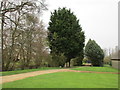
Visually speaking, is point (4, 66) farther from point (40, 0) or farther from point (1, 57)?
point (40, 0)

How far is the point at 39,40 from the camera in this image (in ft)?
78.9

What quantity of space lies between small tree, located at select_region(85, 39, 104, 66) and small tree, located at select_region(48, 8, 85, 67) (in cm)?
553

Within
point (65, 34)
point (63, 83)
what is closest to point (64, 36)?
point (65, 34)

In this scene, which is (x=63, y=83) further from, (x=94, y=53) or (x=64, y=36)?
(x=94, y=53)

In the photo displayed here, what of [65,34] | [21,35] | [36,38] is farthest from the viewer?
[65,34]

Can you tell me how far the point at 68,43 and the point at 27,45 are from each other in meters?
8.84

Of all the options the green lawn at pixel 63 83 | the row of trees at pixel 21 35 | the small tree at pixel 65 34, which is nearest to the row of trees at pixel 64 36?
the small tree at pixel 65 34

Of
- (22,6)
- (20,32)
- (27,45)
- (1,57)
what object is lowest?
(1,57)

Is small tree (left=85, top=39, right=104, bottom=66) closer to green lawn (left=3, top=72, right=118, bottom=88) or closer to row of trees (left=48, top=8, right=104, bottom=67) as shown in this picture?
row of trees (left=48, top=8, right=104, bottom=67)

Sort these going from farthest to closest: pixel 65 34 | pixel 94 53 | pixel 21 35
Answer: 1. pixel 94 53
2. pixel 65 34
3. pixel 21 35

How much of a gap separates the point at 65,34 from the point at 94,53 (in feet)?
34.9

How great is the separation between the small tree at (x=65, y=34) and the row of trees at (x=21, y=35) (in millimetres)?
3040

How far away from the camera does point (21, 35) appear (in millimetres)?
19453

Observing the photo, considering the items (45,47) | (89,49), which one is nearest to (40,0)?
(45,47)
